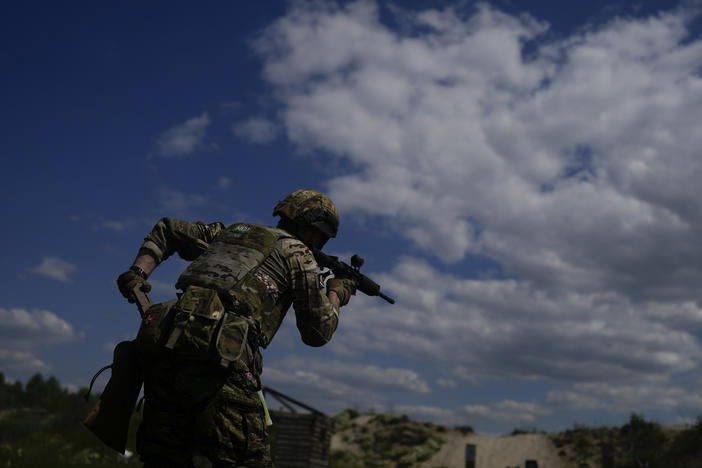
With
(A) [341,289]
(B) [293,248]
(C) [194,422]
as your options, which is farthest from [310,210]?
(C) [194,422]

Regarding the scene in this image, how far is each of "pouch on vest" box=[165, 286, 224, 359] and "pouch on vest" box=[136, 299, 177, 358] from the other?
5cm

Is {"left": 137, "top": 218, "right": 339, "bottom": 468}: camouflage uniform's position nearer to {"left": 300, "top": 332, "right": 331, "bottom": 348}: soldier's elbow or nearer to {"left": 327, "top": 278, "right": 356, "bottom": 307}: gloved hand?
{"left": 300, "top": 332, "right": 331, "bottom": 348}: soldier's elbow

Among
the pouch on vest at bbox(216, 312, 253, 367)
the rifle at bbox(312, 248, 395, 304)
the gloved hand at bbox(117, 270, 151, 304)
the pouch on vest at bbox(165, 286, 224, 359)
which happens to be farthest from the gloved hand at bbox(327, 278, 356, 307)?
the gloved hand at bbox(117, 270, 151, 304)

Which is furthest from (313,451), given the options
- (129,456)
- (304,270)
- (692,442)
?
(304,270)

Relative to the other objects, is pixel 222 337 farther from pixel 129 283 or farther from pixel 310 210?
pixel 310 210

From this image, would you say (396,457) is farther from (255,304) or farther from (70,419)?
(255,304)

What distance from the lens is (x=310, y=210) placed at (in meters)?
4.25

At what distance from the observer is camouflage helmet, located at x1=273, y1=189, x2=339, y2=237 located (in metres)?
4.26

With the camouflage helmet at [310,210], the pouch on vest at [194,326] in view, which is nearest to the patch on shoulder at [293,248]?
the camouflage helmet at [310,210]

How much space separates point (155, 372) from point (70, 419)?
24.3 meters

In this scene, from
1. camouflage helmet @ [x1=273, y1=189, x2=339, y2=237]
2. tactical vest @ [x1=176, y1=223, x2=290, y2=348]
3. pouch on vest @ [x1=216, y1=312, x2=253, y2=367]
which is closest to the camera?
pouch on vest @ [x1=216, y1=312, x2=253, y2=367]

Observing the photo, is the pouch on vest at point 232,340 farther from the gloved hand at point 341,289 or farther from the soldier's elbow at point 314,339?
the gloved hand at point 341,289

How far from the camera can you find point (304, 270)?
3.78 m

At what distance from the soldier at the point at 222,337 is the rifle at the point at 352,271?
79 centimetres
